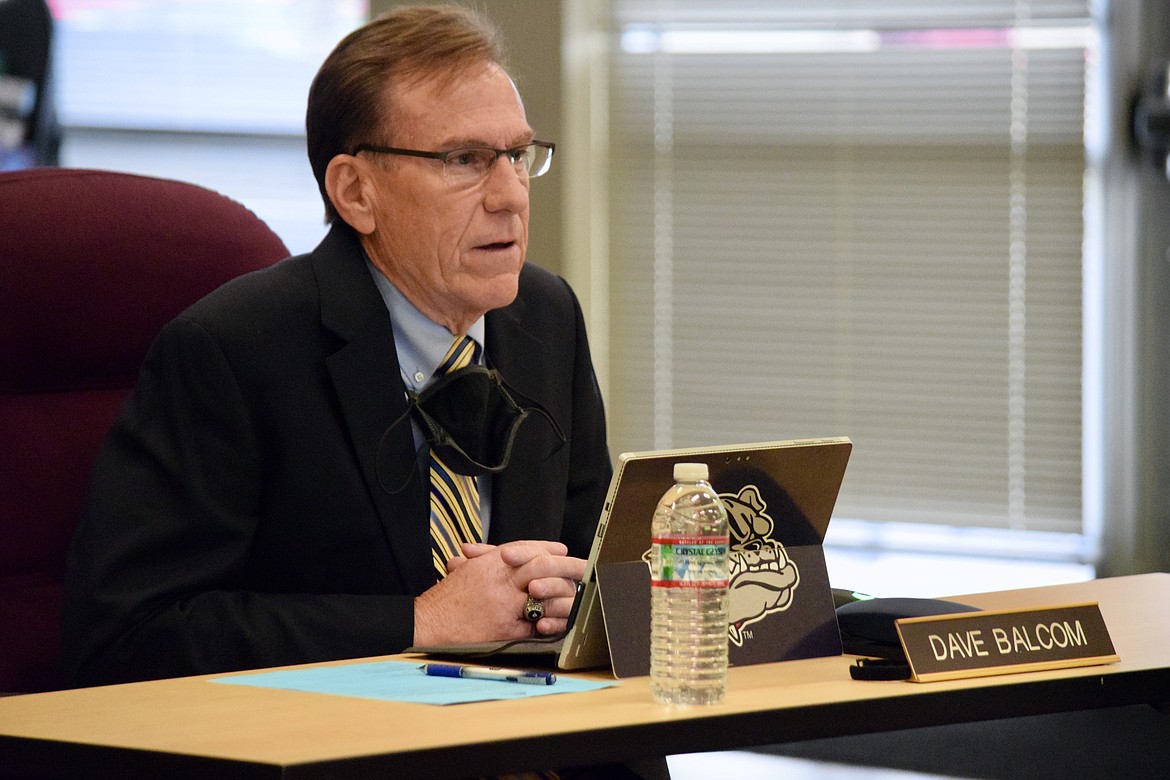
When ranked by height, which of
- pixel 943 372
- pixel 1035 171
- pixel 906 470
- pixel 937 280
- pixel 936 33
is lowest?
pixel 906 470

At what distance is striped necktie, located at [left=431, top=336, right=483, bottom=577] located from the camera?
171 centimetres

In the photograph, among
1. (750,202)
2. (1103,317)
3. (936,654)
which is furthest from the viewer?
(750,202)

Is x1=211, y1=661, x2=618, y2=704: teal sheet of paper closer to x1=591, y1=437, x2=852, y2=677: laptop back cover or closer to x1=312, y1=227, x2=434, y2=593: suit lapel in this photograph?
x1=591, y1=437, x2=852, y2=677: laptop back cover

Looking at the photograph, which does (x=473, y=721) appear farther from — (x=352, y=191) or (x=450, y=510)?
(x=352, y=191)

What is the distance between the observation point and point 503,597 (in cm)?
150

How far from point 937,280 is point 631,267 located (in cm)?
73

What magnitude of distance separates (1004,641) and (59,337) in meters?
1.20

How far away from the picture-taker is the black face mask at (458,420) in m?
1.67

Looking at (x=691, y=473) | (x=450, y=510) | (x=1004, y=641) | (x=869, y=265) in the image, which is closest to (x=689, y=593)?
(x=691, y=473)

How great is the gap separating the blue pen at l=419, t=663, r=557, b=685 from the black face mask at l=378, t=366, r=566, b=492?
0.41 metres

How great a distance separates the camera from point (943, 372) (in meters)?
3.13

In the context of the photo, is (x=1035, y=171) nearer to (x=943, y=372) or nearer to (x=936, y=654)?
A: (x=943, y=372)

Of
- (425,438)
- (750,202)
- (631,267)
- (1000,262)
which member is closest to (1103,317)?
(1000,262)

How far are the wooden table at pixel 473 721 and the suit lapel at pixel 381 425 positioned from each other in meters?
0.43
